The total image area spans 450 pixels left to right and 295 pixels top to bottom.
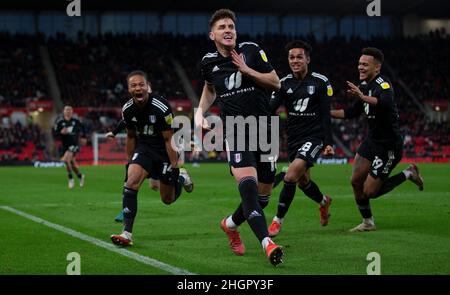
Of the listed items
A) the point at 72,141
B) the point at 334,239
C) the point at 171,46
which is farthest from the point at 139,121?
the point at 171,46

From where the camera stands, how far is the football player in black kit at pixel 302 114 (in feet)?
34.7

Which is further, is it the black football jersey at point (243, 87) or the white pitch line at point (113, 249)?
the black football jersey at point (243, 87)

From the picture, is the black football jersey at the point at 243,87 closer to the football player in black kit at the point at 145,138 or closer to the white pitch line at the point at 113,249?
the white pitch line at the point at 113,249

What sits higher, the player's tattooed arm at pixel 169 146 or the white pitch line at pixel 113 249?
the player's tattooed arm at pixel 169 146

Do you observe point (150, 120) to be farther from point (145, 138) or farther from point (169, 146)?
point (169, 146)

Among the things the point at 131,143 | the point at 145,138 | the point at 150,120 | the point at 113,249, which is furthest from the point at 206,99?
the point at 131,143

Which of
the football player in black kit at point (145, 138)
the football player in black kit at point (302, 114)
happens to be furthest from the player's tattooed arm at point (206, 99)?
the football player in black kit at point (302, 114)

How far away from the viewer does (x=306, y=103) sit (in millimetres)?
10812

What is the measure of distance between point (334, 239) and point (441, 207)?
17.4 ft

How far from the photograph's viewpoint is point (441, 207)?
14281 millimetres

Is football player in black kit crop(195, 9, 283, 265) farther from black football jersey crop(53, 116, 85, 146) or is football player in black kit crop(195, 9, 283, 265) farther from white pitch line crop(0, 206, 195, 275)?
black football jersey crop(53, 116, 85, 146)

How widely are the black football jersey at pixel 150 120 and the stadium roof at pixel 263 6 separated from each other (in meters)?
40.3

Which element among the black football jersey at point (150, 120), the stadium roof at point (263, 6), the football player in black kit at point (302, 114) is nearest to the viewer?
the black football jersey at point (150, 120)

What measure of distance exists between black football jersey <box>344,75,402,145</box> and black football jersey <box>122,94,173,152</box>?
2.83 meters
